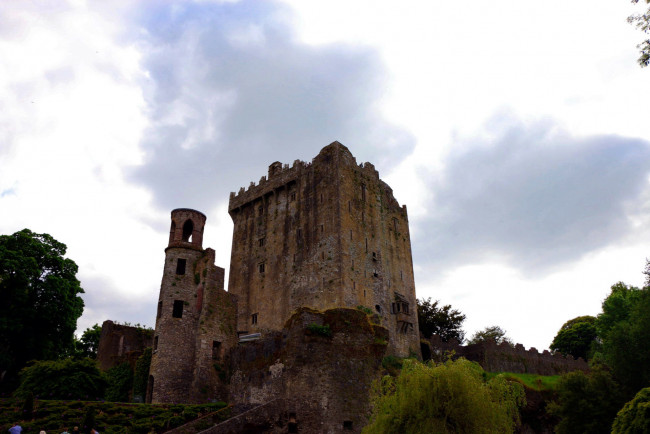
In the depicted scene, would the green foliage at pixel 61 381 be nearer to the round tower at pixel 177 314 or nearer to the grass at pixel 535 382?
the round tower at pixel 177 314

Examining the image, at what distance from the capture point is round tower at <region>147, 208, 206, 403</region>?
34.6m

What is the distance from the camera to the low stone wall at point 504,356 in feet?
144

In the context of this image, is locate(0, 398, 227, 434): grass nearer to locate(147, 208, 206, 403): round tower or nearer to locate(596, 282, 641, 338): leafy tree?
locate(147, 208, 206, 403): round tower

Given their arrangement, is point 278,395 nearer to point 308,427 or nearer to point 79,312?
point 308,427

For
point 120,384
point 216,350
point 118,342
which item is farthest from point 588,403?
point 118,342

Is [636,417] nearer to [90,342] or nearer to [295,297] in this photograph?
[295,297]

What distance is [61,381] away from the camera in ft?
103

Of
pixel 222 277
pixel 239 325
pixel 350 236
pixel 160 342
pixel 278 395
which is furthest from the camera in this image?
pixel 239 325

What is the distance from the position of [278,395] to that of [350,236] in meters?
17.2

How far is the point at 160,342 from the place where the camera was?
3569cm

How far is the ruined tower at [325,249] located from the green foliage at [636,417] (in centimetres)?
2207

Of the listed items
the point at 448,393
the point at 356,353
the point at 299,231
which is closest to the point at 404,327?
the point at 299,231

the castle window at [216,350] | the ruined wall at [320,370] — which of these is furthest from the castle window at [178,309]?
the ruined wall at [320,370]

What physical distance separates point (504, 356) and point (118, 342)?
108 ft
